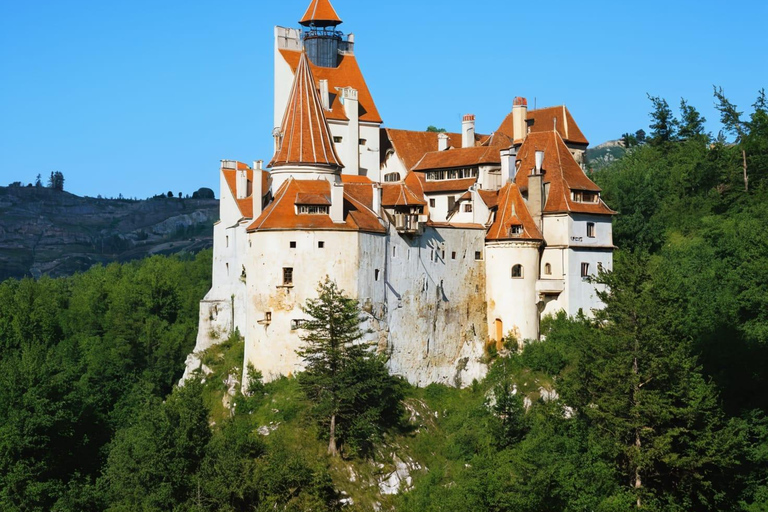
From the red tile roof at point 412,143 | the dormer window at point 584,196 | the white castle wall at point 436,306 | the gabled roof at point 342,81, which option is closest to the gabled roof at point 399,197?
the white castle wall at point 436,306

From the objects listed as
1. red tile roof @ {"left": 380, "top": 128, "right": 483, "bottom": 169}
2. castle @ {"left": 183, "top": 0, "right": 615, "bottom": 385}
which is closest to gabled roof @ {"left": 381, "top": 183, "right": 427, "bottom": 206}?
castle @ {"left": 183, "top": 0, "right": 615, "bottom": 385}

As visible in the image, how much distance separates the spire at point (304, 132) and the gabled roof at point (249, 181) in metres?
1.26

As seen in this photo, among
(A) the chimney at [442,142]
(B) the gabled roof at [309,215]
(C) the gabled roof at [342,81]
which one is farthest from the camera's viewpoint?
(A) the chimney at [442,142]

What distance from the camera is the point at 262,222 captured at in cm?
6519

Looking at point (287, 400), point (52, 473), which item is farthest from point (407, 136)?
point (52, 473)

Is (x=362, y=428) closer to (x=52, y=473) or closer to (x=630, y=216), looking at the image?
(x=52, y=473)

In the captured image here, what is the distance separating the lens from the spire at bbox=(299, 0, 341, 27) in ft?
281

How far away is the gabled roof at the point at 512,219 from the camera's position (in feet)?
236

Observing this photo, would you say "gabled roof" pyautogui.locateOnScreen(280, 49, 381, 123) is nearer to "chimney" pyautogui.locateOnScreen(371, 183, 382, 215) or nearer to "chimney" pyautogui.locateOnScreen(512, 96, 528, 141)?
"chimney" pyautogui.locateOnScreen(512, 96, 528, 141)

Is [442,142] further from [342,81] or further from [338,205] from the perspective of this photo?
[338,205]

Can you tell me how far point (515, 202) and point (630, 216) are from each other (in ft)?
49.3

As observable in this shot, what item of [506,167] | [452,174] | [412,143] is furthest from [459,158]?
[412,143]

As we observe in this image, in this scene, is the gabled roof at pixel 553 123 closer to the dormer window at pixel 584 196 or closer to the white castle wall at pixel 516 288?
the dormer window at pixel 584 196

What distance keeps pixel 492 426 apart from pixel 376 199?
15907mm
